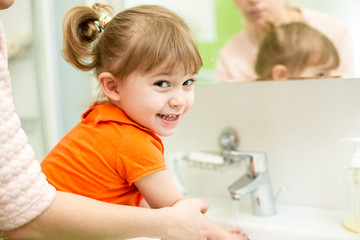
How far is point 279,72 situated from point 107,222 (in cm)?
58

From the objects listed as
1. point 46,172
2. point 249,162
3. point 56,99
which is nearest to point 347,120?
point 249,162

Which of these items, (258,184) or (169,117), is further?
(258,184)

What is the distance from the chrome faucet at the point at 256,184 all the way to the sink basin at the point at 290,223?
27mm

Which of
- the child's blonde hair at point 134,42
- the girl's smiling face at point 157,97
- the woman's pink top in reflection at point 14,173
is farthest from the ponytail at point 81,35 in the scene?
the woman's pink top in reflection at point 14,173

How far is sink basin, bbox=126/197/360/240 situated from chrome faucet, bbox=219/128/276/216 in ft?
0.09

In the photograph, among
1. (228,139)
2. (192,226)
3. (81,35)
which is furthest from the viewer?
(228,139)

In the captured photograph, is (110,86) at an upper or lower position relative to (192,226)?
upper

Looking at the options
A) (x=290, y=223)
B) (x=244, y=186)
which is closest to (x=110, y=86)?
(x=244, y=186)

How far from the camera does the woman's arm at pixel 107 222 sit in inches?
18.6

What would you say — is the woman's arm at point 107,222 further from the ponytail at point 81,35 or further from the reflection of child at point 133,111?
the ponytail at point 81,35

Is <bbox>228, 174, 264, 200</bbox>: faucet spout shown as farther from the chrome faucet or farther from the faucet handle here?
the faucet handle

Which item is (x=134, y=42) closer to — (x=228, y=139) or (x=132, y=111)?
(x=132, y=111)

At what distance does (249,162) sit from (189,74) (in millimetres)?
368

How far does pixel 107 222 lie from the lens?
20.1 inches
